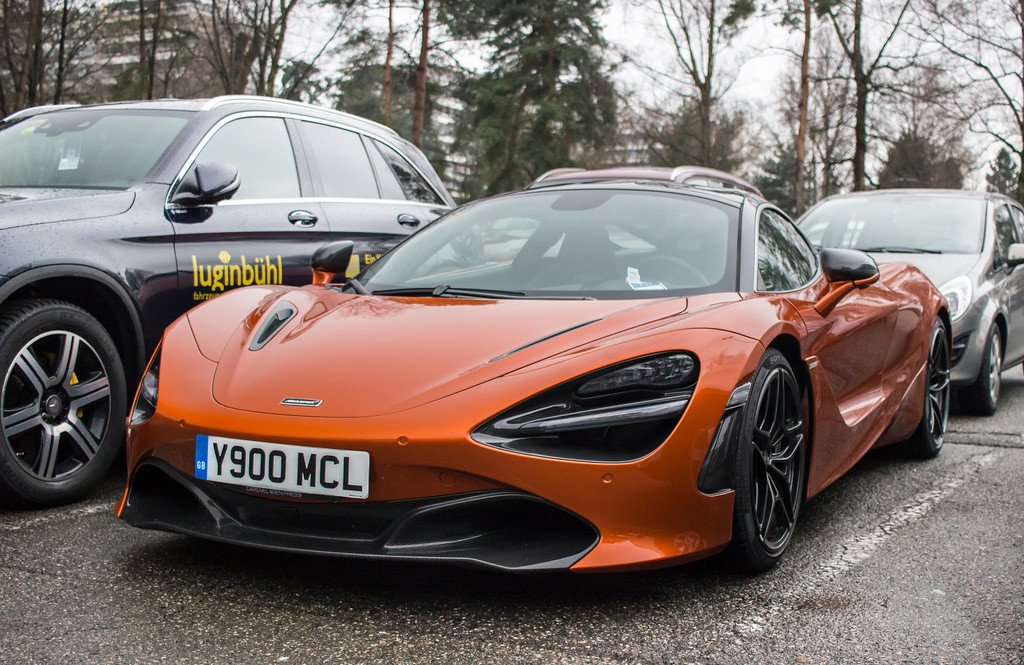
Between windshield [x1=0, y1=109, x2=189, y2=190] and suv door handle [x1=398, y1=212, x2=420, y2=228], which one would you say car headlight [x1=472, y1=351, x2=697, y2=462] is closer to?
windshield [x1=0, y1=109, x2=189, y2=190]

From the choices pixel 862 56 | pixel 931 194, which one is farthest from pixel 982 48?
pixel 931 194

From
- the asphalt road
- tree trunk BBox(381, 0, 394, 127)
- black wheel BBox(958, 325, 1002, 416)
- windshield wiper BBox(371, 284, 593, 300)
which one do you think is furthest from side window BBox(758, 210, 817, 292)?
tree trunk BBox(381, 0, 394, 127)

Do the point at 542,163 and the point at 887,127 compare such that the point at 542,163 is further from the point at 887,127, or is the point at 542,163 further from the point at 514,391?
the point at 514,391

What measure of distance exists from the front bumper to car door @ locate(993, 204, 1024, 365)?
5.22m

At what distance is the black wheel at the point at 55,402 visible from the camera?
350cm

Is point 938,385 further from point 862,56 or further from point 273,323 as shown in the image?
point 862,56

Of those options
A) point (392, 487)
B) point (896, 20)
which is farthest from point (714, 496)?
point (896, 20)

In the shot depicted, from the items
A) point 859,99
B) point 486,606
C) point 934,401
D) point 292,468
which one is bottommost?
point 486,606

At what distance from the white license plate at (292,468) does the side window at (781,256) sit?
160cm

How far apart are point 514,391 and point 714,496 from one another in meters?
0.62

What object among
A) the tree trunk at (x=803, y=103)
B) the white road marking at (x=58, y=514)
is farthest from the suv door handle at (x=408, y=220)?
the tree trunk at (x=803, y=103)

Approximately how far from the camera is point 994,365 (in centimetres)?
642

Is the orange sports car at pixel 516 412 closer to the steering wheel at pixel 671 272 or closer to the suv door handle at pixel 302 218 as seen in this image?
the steering wheel at pixel 671 272

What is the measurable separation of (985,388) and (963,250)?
110 centimetres
